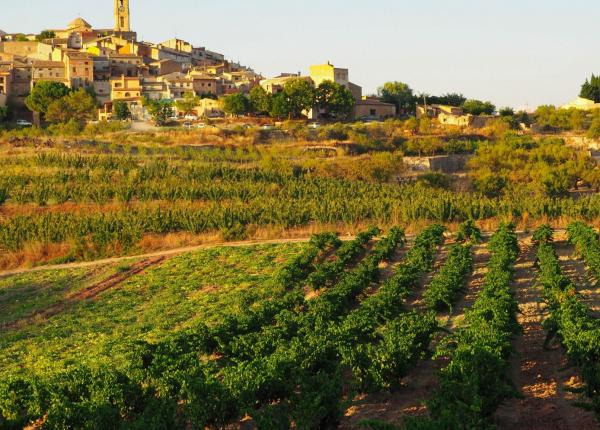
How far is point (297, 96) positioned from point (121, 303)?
46.4 m

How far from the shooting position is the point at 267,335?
15227mm

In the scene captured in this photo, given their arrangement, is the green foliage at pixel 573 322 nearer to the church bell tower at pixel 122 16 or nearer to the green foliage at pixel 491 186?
the green foliage at pixel 491 186

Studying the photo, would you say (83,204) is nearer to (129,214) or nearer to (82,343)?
(129,214)

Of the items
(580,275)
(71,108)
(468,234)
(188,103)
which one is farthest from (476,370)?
(188,103)

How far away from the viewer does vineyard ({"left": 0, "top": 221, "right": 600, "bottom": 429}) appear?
1149cm

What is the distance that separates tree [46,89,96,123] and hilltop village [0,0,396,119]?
2.68m

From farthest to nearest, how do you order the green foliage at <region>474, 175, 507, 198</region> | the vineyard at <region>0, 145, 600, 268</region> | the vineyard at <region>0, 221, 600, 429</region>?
the green foliage at <region>474, 175, 507, 198</region>
the vineyard at <region>0, 145, 600, 268</region>
the vineyard at <region>0, 221, 600, 429</region>

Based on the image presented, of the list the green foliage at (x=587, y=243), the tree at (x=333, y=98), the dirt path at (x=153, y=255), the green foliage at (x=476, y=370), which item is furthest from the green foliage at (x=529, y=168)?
the green foliage at (x=476, y=370)

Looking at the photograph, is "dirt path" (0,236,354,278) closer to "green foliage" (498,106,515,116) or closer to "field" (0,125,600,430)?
"field" (0,125,600,430)

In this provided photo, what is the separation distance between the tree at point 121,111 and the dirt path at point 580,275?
46.7 metres

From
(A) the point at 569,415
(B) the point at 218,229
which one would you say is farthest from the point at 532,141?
(A) the point at 569,415

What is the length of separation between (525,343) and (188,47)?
292 ft

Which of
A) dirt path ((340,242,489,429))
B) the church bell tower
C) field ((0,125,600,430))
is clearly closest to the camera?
field ((0,125,600,430))

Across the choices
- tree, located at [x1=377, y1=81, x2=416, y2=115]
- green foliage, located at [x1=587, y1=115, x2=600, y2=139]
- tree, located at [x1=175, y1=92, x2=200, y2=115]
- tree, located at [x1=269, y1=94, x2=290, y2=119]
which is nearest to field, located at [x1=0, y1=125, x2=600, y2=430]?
green foliage, located at [x1=587, y1=115, x2=600, y2=139]
